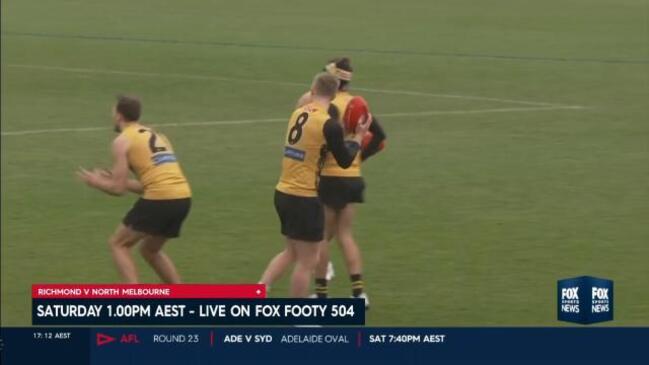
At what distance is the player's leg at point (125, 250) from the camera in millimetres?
14086

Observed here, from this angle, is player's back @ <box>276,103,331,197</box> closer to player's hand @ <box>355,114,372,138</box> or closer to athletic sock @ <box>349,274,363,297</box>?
player's hand @ <box>355,114,372,138</box>

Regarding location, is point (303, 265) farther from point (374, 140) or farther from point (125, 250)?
point (374, 140)

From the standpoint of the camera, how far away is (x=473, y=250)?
1734 centimetres

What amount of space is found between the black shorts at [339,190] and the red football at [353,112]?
46 centimetres

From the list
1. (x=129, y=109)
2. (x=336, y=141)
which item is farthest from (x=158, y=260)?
(x=336, y=141)

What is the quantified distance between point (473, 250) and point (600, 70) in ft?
62.7

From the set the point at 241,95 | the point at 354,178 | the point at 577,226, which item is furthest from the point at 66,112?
the point at 354,178

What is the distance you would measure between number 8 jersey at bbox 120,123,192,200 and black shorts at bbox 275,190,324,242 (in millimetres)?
1012

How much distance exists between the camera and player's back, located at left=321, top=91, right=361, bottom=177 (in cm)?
1457

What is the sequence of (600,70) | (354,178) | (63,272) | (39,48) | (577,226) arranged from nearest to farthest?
(354,178), (63,272), (577,226), (600,70), (39,48)

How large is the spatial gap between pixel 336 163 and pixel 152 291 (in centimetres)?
202

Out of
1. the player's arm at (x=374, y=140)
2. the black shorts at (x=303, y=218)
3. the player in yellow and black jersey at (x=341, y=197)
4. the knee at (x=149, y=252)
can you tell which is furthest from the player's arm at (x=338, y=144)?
the knee at (x=149, y=252)
